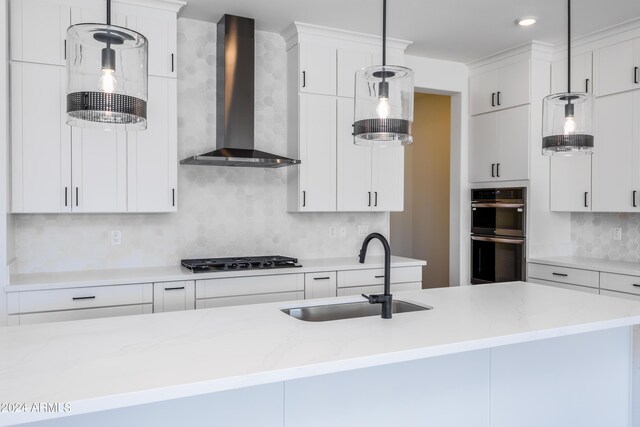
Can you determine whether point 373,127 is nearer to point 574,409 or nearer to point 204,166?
point 574,409

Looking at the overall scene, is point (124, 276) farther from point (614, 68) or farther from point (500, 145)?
point (614, 68)

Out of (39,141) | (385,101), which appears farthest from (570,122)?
(39,141)

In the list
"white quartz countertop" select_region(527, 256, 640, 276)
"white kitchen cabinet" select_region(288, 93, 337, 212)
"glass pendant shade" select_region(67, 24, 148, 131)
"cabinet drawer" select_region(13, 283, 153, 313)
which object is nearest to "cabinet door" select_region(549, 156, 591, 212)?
"white quartz countertop" select_region(527, 256, 640, 276)

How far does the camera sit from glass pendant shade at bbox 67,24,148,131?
172 cm

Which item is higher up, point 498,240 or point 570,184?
point 570,184

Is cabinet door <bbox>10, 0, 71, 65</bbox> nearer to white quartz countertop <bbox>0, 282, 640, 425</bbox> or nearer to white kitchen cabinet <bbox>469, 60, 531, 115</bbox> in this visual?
white quartz countertop <bbox>0, 282, 640, 425</bbox>

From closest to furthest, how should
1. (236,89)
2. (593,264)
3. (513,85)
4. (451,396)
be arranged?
(451,396) → (236,89) → (593,264) → (513,85)

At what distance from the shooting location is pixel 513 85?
467 centimetres

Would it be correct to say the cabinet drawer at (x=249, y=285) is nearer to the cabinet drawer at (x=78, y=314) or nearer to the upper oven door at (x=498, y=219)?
the cabinet drawer at (x=78, y=314)

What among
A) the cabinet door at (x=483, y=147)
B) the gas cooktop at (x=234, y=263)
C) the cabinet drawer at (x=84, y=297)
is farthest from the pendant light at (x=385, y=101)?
the cabinet door at (x=483, y=147)

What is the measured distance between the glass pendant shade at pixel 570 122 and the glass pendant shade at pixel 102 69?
6.70 ft

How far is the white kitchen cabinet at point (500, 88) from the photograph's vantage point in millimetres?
4586

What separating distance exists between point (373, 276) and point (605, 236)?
2234mm

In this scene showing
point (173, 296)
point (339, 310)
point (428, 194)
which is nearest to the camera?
point (339, 310)
